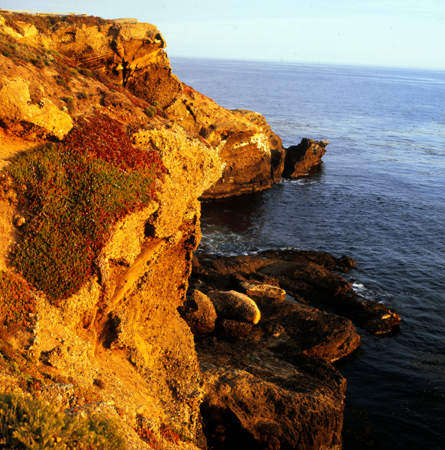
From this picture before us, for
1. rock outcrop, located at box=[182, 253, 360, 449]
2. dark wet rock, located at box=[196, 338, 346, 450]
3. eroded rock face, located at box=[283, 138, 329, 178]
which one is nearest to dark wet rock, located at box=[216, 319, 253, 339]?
rock outcrop, located at box=[182, 253, 360, 449]

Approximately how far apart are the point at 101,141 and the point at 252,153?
170ft

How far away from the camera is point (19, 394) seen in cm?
1020

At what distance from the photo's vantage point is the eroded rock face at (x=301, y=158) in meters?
77.7

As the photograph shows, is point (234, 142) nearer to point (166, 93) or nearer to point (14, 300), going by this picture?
point (166, 93)

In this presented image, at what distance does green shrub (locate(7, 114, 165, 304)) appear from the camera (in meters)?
15.5

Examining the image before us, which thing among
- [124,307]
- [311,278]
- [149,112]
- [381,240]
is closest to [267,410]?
[124,307]

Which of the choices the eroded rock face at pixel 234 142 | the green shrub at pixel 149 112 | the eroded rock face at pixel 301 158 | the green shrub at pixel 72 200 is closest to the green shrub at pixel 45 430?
the green shrub at pixel 72 200

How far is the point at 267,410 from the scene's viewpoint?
20.1 meters

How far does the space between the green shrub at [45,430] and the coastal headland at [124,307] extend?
0.22ft

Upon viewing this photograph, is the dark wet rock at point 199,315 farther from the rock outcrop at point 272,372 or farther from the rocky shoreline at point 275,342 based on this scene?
the rock outcrop at point 272,372

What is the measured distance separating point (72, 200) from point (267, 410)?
1443 cm

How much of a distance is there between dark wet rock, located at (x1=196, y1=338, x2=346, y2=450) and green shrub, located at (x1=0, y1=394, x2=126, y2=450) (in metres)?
10.4

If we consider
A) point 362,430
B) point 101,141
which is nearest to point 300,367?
point 362,430

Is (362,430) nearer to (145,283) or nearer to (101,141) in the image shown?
(145,283)
